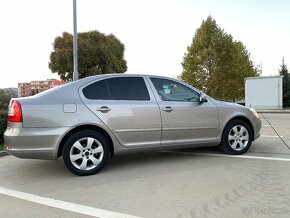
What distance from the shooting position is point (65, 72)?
30922 millimetres

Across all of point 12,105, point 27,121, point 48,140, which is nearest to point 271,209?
point 48,140

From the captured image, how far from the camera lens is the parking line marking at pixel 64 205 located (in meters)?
3.68

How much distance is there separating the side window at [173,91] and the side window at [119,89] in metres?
0.28

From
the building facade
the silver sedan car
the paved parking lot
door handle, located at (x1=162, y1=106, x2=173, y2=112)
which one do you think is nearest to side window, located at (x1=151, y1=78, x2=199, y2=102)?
the silver sedan car

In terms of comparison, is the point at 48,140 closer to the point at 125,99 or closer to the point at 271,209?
the point at 125,99

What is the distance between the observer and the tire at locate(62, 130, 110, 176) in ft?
16.7

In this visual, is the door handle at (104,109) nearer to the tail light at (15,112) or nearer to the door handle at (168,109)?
the door handle at (168,109)

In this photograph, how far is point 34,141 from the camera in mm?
4922

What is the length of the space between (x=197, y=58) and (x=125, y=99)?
96.1 ft

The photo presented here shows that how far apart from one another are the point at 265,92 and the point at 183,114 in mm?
21626

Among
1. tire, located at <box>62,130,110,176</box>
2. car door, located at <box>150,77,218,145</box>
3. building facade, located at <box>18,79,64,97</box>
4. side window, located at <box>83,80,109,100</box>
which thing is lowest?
tire, located at <box>62,130,110,176</box>

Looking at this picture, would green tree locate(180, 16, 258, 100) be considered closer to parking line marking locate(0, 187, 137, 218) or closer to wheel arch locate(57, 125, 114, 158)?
wheel arch locate(57, 125, 114, 158)

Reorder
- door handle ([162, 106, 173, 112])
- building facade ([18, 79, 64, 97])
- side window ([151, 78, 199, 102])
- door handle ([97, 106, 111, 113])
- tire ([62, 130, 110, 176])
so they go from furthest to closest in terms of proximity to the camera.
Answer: building facade ([18, 79, 64, 97]), side window ([151, 78, 199, 102]), door handle ([162, 106, 173, 112]), door handle ([97, 106, 111, 113]), tire ([62, 130, 110, 176])

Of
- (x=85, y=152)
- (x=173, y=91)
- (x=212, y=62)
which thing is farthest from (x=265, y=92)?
(x=85, y=152)
